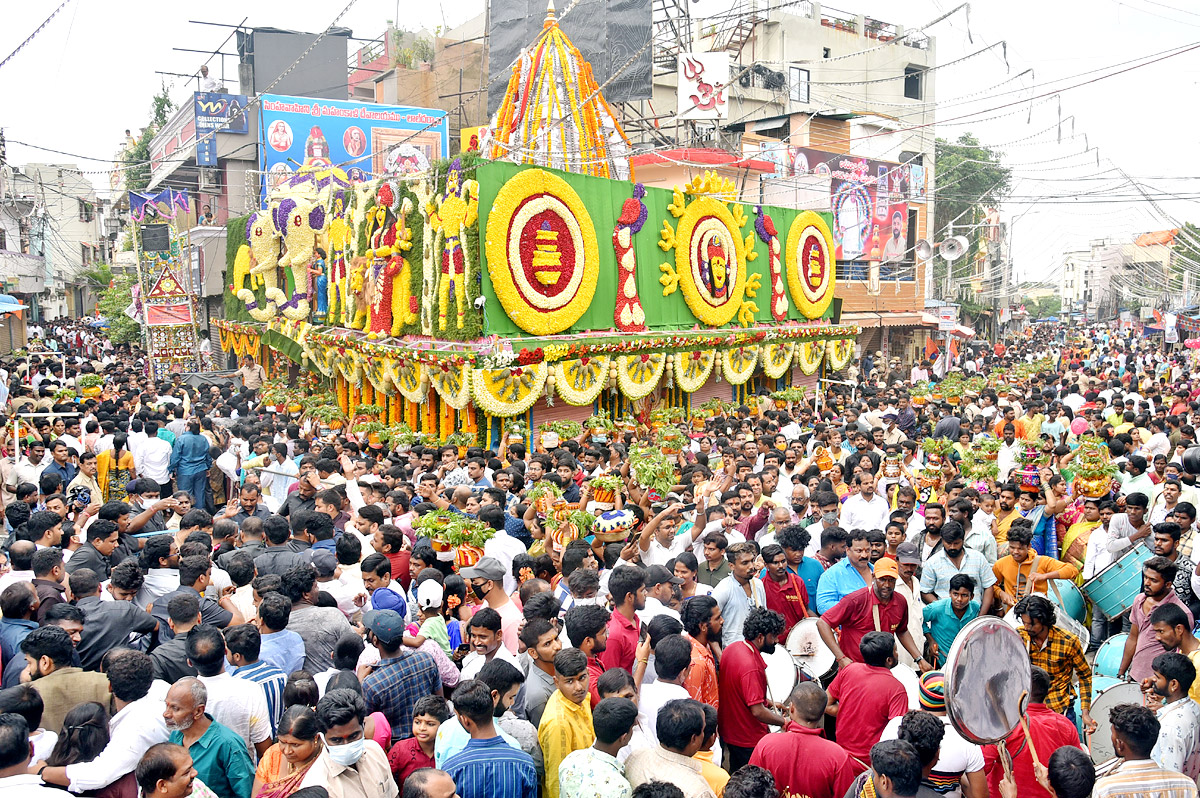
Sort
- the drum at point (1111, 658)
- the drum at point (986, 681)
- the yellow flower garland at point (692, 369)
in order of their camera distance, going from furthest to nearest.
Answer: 1. the yellow flower garland at point (692, 369)
2. the drum at point (1111, 658)
3. the drum at point (986, 681)

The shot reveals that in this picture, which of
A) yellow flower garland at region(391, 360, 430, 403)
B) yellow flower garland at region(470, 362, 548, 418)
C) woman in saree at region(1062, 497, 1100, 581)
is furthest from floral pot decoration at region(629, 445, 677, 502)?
yellow flower garland at region(391, 360, 430, 403)

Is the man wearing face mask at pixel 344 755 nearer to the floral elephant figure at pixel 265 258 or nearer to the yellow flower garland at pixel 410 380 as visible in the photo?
the yellow flower garland at pixel 410 380

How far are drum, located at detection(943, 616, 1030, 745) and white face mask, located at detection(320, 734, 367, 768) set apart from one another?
2.42m

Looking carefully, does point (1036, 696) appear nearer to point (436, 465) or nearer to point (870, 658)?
point (870, 658)

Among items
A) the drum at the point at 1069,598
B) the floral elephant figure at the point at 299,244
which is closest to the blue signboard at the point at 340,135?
the floral elephant figure at the point at 299,244

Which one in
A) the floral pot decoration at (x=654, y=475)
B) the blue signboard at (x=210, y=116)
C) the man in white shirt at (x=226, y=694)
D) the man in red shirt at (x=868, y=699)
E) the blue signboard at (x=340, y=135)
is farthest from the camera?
the blue signboard at (x=210, y=116)

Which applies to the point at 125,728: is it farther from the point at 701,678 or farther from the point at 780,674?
the point at 780,674

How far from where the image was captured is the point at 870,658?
15.8 feet

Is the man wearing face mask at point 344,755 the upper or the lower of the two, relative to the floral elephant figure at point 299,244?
lower

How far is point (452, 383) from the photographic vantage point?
48.9 ft

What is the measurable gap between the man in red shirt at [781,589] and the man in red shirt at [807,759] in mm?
2083

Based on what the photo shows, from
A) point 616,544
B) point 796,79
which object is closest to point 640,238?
point 616,544

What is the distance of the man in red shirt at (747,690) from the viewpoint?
198 inches

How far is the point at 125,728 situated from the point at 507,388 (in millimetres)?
10734
